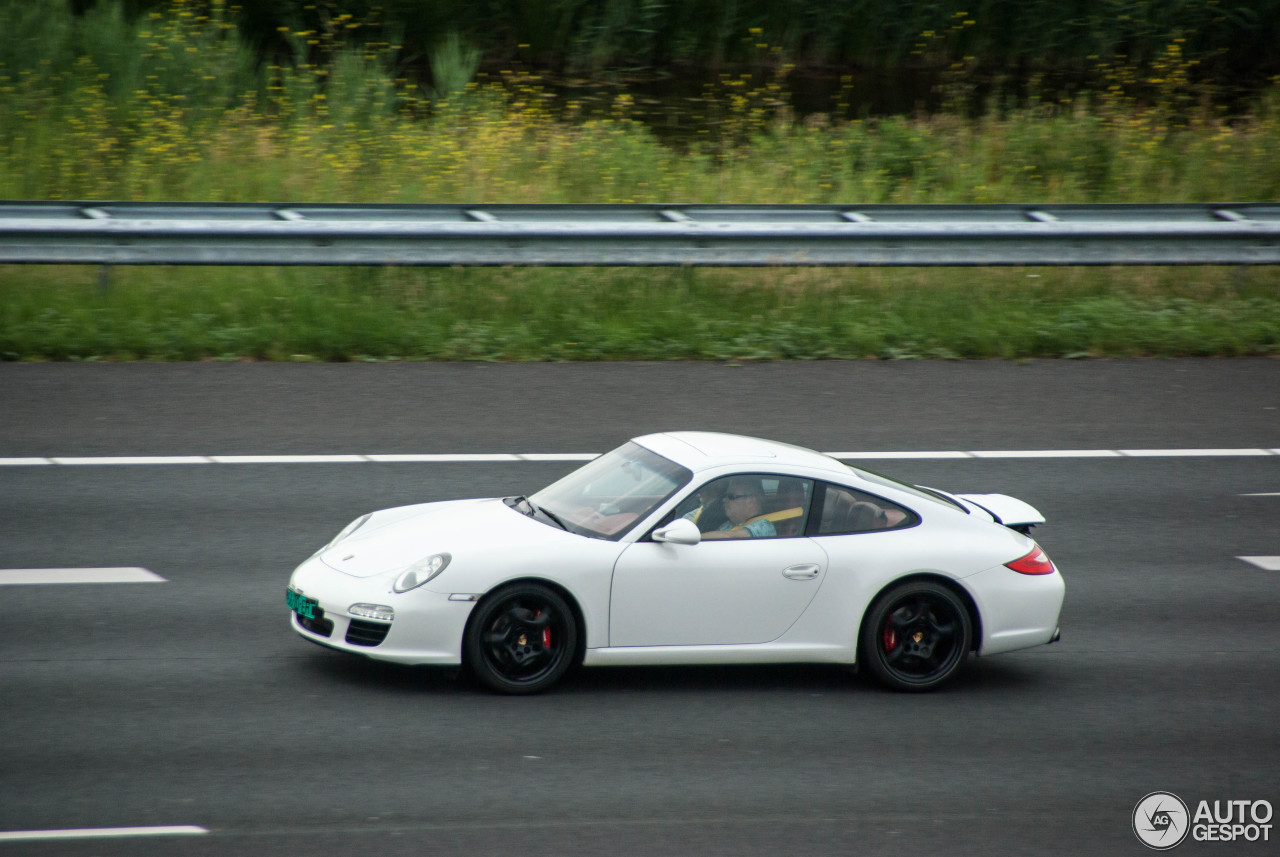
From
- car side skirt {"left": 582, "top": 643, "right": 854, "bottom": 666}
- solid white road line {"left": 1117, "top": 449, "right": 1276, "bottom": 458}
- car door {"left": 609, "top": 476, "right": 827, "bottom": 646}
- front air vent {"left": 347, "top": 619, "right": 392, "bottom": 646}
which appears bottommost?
car side skirt {"left": 582, "top": 643, "right": 854, "bottom": 666}

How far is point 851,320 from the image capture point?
13.7 meters

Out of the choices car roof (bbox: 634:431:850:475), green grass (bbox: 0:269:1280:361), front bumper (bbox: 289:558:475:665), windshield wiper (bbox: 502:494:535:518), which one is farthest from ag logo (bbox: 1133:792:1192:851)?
green grass (bbox: 0:269:1280:361)

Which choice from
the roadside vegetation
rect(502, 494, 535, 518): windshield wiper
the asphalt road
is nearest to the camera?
the asphalt road

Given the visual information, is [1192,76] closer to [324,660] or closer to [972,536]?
[972,536]

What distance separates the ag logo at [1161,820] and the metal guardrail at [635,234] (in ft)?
28.0

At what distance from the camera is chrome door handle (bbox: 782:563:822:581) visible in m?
6.80

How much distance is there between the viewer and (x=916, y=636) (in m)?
7.02

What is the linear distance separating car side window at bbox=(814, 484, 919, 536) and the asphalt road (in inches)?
31.4

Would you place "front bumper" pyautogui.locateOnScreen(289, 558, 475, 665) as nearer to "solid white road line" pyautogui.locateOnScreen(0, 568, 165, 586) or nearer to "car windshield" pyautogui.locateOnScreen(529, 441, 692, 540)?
"car windshield" pyautogui.locateOnScreen(529, 441, 692, 540)

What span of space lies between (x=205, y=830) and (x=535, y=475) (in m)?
4.99

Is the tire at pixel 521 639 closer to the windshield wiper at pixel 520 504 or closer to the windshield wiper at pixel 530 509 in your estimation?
the windshield wiper at pixel 530 509

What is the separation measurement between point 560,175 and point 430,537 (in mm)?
10772

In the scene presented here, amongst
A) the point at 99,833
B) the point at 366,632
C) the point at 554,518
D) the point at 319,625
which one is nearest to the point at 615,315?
the point at 554,518

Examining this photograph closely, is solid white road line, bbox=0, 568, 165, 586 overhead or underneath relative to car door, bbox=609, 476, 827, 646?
underneath
